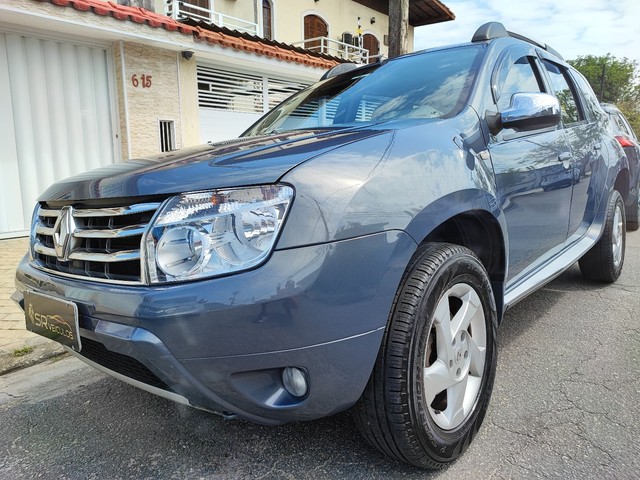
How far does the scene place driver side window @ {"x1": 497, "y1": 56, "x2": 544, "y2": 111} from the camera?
99.0 inches

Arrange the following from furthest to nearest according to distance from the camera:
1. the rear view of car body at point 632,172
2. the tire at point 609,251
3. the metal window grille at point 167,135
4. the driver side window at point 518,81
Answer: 1. the metal window grille at point 167,135
2. the rear view of car body at point 632,172
3. the tire at point 609,251
4. the driver side window at point 518,81

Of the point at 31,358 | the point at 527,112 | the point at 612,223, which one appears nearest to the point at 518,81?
the point at 527,112

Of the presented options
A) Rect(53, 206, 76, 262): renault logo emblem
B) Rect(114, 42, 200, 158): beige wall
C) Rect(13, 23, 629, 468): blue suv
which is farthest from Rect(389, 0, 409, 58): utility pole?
Rect(53, 206, 76, 262): renault logo emblem

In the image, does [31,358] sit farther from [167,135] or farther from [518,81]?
[167,135]

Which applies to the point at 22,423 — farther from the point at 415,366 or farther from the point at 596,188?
the point at 596,188

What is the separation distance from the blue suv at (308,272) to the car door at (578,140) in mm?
995

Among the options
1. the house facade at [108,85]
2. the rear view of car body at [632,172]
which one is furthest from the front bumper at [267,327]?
the house facade at [108,85]

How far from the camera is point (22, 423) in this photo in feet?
7.61

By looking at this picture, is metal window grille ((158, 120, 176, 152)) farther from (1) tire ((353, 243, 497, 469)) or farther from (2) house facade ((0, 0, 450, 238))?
(1) tire ((353, 243, 497, 469))

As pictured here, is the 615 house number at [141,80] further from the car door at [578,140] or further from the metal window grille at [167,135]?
the car door at [578,140]

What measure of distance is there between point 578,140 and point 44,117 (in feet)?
21.3

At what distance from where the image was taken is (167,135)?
806 cm

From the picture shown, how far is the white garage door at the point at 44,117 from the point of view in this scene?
6281mm

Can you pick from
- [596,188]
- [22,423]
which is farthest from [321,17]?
[22,423]
